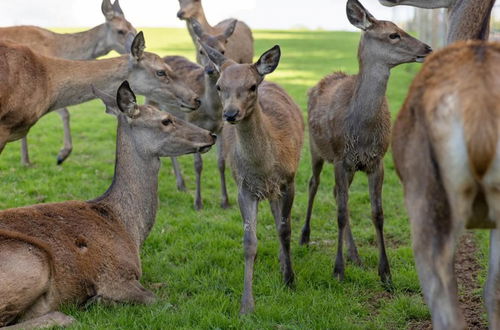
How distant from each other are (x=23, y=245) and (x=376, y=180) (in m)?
2.93

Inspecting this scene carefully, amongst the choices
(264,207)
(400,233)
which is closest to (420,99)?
(400,233)

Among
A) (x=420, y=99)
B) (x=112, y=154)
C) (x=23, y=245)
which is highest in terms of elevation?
(x=420, y=99)

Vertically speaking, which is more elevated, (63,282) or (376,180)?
(376,180)

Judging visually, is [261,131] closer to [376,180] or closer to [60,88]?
[376,180]

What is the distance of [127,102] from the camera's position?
5.96 m

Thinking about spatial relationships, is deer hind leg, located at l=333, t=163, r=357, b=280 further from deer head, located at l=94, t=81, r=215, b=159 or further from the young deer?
the young deer

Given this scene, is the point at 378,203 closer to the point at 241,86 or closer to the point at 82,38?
the point at 241,86

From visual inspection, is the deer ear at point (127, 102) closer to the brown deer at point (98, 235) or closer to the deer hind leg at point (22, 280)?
the brown deer at point (98, 235)

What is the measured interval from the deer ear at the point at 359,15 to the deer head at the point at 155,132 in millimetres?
1557

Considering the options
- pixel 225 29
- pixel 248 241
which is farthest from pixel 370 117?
pixel 225 29

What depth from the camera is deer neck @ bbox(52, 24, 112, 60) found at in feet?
36.9

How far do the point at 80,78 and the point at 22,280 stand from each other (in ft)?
12.1

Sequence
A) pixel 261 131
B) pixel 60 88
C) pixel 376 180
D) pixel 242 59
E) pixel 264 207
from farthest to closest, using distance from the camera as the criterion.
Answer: pixel 242 59
pixel 264 207
pixel 60 88
pixel 376 180
pixel 261 131

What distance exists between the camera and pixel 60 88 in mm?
7879
